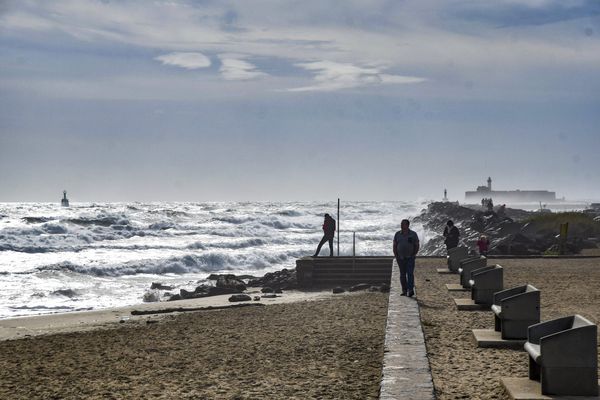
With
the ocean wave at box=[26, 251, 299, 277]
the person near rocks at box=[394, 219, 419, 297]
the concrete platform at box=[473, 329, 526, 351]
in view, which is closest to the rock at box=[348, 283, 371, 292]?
the person near rocks at box=[394, 219, 419, 297]

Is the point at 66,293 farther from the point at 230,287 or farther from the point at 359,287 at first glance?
the point at 359,287

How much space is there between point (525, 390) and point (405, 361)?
1.48 meters

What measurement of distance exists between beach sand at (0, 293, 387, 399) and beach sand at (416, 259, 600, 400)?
2.44 feet

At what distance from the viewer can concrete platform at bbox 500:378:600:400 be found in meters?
7.02

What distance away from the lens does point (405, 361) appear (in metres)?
8.49

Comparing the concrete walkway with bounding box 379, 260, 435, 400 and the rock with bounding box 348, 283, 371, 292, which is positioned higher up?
the concrete walkway with bounding box 379, 260, 435, 400

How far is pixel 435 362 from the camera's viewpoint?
354 inches

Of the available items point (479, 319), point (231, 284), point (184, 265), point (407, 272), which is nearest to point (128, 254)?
point (184, 265)

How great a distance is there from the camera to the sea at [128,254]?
3017cm

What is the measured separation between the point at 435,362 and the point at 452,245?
1713cm

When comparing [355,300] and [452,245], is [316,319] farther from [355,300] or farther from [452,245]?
[452,245]

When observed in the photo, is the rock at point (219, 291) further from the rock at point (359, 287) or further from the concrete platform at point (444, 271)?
the concrete platform at point (444, 271)

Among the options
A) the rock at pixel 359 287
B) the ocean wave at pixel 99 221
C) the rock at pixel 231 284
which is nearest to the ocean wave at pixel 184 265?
the rock at pixel 231 284

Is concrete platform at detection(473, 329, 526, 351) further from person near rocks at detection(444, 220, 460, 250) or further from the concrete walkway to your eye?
person near rocks at detection(444, 220, 460, 250)
